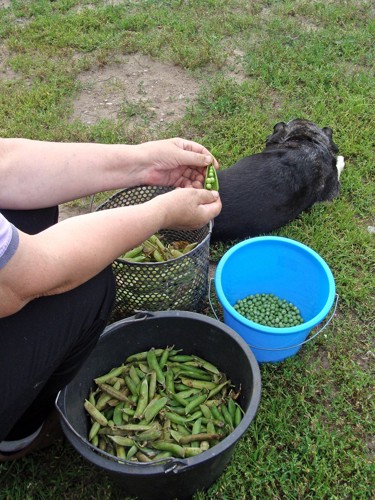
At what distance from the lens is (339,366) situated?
2768 millimetres

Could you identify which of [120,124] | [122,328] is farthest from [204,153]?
[120,124]

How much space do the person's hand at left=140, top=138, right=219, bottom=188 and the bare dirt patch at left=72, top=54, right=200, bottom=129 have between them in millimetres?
1672

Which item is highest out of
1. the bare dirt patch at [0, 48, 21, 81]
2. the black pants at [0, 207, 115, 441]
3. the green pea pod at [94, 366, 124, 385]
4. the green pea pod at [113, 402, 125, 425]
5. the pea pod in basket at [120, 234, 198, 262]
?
the black pants at [0, 207, 115, 441]

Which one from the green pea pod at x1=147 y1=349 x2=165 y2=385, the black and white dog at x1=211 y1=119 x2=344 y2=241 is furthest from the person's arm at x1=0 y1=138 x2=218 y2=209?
the green pea pod at x1=147 y1=349 x2=165 y2=385

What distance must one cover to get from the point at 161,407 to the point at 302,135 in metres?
2.39

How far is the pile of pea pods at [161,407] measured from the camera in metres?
2.22

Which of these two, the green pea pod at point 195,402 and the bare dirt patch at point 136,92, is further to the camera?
the bare dirt patch at point 136,92

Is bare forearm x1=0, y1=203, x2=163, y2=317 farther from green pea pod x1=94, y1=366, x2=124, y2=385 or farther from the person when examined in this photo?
green pea pod x1=94, y1=366, x2=124, y2=385

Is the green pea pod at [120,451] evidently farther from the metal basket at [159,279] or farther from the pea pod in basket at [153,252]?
the pea pod in basket at [153,252]

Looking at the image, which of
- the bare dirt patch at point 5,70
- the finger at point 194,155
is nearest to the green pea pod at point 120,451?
the finger at point 194,155

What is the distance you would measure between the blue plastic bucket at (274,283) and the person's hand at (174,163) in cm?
48

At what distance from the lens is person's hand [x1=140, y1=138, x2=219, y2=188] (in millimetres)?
2561

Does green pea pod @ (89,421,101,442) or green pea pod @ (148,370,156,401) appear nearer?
green pea pod @ (89,421,101,442)

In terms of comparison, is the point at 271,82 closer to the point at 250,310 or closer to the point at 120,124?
the point at 120,124
